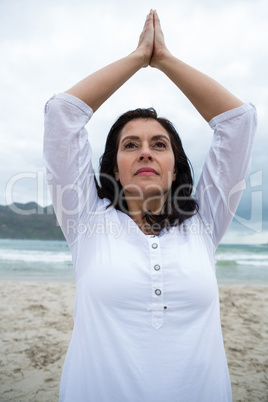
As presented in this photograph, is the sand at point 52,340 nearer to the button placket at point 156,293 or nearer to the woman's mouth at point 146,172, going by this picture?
the button placket at point 156,293

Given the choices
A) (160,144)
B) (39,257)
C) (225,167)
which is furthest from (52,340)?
(39,257)

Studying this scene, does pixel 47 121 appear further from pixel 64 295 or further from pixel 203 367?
pixel 64 295

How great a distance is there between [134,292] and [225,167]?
30.3 inches

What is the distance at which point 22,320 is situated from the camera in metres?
5.08

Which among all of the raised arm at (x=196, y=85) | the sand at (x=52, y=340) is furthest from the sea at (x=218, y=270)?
the raised arm at (x=196, y=85)

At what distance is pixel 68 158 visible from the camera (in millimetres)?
1423

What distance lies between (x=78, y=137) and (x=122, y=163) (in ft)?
0.88

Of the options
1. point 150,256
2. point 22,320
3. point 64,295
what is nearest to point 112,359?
point 150,256

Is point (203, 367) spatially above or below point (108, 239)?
below

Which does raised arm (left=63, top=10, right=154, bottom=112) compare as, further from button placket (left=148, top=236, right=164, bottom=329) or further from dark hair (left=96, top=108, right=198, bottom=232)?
button placket (left=148, top=236, right=164, bottom=329)

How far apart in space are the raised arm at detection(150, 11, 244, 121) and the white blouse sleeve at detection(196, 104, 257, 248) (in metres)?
0.05

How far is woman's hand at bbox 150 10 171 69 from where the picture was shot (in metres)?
1.64

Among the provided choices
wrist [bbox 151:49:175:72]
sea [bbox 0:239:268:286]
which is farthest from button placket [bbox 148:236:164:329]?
sea [bbox 0:239:268:286]

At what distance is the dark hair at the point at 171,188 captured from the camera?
1.61m
